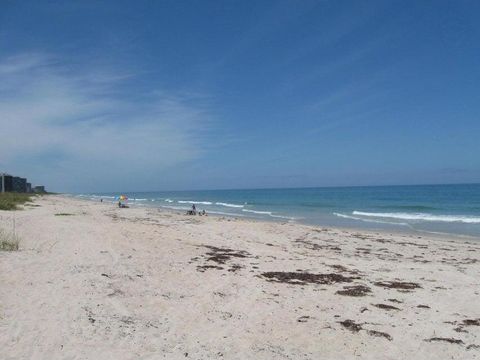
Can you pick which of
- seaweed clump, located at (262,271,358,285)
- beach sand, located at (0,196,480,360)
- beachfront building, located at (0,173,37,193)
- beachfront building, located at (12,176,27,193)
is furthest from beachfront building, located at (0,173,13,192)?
seaweed clump, located at (262,271,358,285)

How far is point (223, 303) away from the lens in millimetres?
8305

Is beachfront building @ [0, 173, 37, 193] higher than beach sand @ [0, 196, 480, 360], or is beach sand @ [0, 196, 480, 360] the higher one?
beachfront building @ [0, 173, 37, 193]

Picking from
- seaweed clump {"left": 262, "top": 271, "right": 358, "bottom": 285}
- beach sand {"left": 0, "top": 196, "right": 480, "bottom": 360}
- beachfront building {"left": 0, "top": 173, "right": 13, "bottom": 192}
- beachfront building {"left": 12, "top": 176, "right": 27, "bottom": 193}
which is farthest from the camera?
beachfront building {"left": 12, "top": 176, "right": 27, "bottom": 193}

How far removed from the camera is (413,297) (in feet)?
31.2

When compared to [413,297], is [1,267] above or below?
→ above

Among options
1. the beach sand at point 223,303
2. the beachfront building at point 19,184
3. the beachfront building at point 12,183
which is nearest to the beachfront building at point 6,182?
the beachfront building at point 12,183

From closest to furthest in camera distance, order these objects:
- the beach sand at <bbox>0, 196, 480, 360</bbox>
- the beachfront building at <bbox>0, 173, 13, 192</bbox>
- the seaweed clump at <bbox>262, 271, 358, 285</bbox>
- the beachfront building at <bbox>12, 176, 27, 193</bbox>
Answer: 1. the beach sand at <bbox>0, 196, 480, 360</bbox>
2. the seaweed clump at <bbox>262, 271, 358, 285</bbox>
3. the beachfront building at <bbox>0, 173, 13, 192</bbox>
4. the beachfront building at <bbox>12, 176, 27, 193</bbox>

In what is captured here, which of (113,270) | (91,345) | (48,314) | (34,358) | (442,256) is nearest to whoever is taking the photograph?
(34,358)

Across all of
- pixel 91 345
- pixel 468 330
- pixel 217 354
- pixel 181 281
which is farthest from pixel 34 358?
pixel 468 330

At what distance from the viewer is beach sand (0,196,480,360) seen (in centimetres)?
611

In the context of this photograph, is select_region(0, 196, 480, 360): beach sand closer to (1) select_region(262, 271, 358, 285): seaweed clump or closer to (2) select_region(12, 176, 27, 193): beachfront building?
(1) select_region(262, 271, 358, 285): seaweed clump

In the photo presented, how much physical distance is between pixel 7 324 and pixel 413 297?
25.7ft

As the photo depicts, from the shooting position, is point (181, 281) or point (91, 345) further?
point (181, 281)

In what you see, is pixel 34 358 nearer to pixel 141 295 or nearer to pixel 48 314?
pixel 48 314
